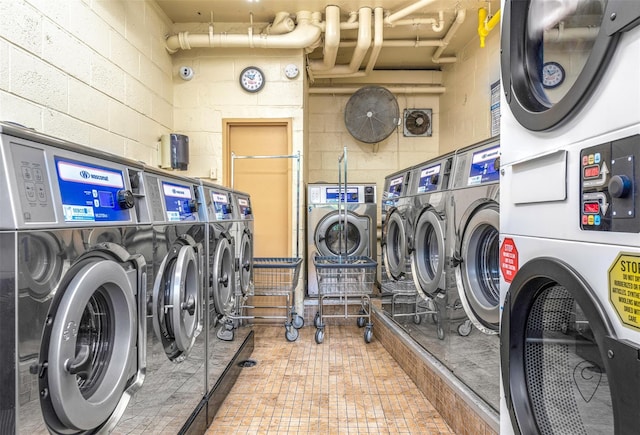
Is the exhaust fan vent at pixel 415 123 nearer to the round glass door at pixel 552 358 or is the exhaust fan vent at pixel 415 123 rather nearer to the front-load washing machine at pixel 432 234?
the front-load washing machine at pixel 432 234

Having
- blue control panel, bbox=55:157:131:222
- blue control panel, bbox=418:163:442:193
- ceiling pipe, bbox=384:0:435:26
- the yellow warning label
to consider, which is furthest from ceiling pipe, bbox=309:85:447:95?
the yellow warning label

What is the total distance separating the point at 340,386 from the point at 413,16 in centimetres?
340

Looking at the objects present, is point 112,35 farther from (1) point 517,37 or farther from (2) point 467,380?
(2) point 467,380

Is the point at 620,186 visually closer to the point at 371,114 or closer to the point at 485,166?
the point at 485,166

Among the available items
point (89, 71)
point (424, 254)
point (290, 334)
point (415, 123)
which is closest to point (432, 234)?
point (424, 254)

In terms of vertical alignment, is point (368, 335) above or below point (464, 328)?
below

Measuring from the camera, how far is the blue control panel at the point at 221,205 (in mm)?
2192

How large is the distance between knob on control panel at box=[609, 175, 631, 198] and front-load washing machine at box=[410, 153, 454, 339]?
1.30 metres

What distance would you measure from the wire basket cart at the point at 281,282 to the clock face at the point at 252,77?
69.1 inches

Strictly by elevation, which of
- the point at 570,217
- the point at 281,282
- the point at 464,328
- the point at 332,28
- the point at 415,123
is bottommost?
the point at 281,282

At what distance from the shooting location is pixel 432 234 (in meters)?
2.43

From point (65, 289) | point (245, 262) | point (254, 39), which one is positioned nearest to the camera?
point (65, 289)

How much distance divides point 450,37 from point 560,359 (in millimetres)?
3751

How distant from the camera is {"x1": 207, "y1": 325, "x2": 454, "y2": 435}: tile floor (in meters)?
1.93
